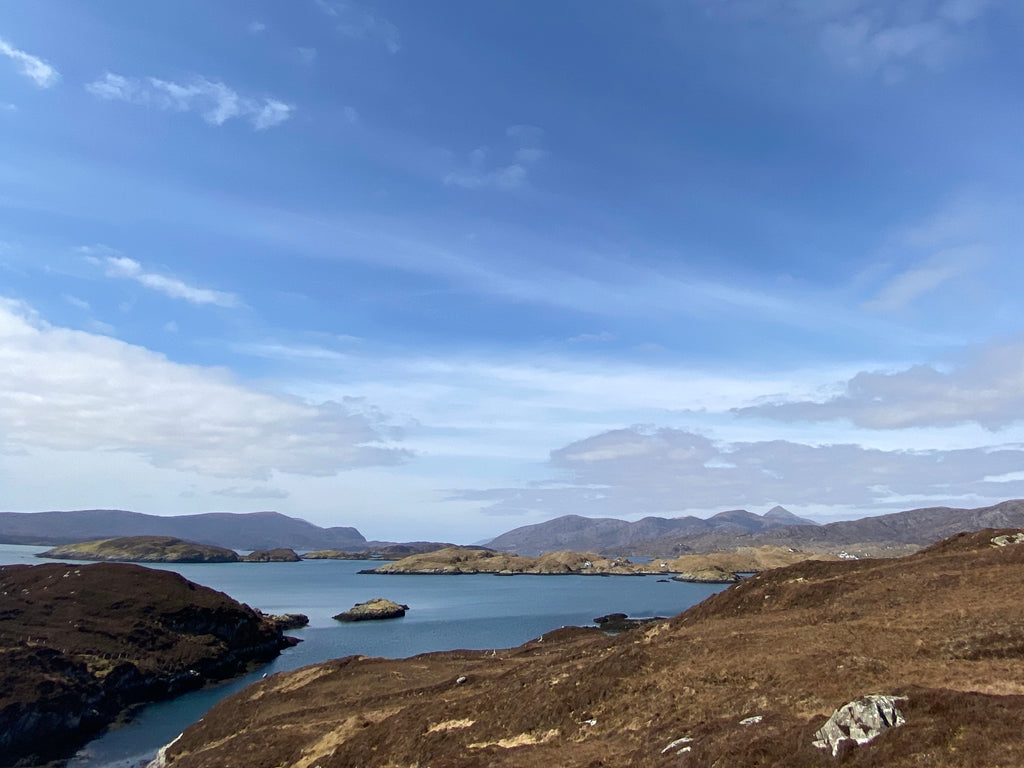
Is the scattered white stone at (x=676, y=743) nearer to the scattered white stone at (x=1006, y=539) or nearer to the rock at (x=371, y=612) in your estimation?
the scattered white stone at (x=1006, y=539)

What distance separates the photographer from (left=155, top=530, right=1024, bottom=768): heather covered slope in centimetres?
2441

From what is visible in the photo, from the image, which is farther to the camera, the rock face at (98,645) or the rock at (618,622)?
the rock at (618,622)

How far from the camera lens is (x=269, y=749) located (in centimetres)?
4550

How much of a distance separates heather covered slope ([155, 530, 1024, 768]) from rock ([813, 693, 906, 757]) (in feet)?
1.70

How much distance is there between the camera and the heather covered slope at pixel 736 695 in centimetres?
2441

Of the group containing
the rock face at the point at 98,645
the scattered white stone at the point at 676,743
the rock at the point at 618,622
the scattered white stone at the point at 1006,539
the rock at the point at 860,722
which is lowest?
the rock at the point at 618,622

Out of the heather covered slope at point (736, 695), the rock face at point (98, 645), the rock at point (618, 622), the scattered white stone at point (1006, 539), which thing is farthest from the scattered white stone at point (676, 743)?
the rock at point (618, 622)

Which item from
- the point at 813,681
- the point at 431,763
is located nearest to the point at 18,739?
the point at 431,763

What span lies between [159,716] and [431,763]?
6892 centimetres

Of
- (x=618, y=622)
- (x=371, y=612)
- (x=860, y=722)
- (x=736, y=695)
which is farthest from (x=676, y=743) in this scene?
(x=371, y=612)

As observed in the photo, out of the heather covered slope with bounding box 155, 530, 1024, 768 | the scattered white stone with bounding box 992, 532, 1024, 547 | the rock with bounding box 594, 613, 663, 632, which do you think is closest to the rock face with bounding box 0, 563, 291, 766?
the heather covered slope with bounding box 155, 530, 1024, 768

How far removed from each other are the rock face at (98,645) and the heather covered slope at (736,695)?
88.0ft

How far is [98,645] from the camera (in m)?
95.2

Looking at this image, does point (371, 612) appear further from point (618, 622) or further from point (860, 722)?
point (860, 722)
